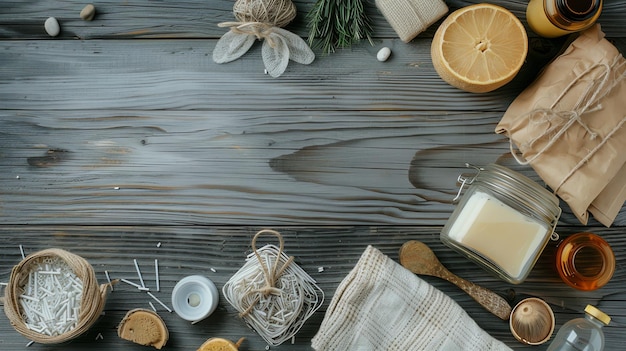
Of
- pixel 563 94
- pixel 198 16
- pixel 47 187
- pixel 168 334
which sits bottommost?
pixel 168 334

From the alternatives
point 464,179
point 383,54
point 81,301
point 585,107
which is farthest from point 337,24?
point 81,301

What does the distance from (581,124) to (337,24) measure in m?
0.56

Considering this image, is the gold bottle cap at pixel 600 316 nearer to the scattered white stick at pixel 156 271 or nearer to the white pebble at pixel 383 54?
the white pebble at pixel 383 54

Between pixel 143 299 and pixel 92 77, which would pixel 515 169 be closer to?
pixel 143 299

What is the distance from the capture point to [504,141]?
50.7 inches

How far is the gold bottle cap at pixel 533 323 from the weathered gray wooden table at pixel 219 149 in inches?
2.1

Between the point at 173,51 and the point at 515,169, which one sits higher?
the point at 173,51

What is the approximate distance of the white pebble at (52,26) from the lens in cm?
129

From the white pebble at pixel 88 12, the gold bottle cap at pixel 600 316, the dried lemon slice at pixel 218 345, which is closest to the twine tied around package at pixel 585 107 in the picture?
the gold bottle cap at pixel 600 316

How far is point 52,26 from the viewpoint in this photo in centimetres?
129

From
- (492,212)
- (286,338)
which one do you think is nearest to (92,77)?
(286,338)

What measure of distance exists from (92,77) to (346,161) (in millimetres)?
613

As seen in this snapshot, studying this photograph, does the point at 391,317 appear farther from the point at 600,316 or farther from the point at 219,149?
the point at 219,149

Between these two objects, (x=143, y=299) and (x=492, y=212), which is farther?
(x=143, y=299)
